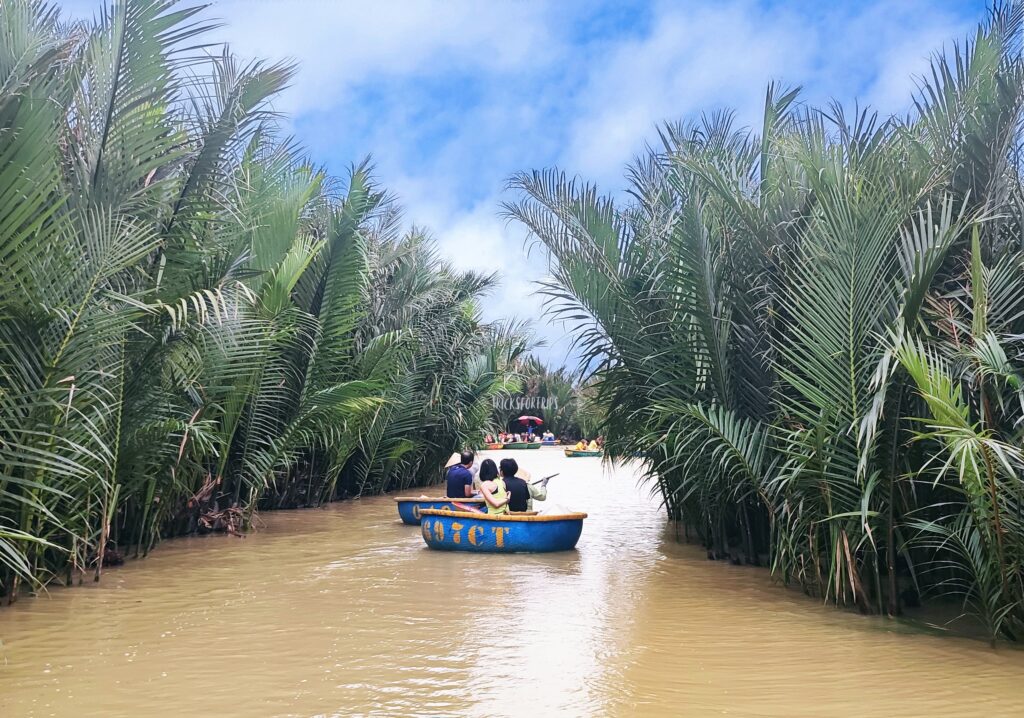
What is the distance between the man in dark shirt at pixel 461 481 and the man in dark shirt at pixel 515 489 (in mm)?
1332

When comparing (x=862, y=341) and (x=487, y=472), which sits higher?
(x=862, y=341)

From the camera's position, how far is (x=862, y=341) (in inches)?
280

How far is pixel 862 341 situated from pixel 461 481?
24.3ft

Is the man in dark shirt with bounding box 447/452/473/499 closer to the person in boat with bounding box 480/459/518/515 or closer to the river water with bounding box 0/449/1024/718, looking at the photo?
the person in boat with bounding box 480/459/518/515

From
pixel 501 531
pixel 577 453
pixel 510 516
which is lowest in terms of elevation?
pixel 501 531

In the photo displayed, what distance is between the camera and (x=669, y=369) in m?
9.78

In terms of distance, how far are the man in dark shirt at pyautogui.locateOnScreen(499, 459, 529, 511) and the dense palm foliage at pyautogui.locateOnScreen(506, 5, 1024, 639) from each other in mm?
2415

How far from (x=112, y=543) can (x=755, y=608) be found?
6651 mm

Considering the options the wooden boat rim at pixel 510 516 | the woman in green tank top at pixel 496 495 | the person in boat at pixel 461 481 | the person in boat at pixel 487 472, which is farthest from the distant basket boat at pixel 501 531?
the person in boat at pixel 461 481

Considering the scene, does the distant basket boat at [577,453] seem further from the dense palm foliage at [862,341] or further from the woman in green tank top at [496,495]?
the dense palm foliage at [862,341]

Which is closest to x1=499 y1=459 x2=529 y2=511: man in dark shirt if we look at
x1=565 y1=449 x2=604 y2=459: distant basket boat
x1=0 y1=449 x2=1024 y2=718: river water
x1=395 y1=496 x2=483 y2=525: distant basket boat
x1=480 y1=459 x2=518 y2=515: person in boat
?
x1=480 y1=459 x2=518 y2=515: person in boat

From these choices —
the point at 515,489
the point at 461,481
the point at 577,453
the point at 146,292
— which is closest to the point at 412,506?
the point at 461,481

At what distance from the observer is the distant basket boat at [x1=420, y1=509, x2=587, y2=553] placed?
1131cm

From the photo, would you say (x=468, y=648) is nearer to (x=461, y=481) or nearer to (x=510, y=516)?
(x=510, y=516)
